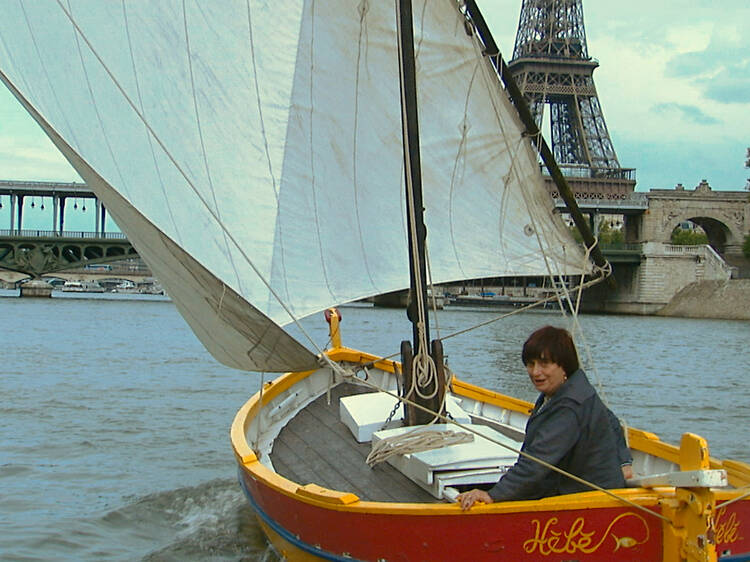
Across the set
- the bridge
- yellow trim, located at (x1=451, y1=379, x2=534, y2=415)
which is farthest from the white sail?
the bridge

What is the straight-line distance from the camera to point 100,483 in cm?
1036

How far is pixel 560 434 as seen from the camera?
445 centimetres

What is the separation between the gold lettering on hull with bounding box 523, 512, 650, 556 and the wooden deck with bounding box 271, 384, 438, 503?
1177mm

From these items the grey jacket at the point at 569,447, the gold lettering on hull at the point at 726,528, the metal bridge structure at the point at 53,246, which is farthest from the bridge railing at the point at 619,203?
the grey jacket at the point at 569,447

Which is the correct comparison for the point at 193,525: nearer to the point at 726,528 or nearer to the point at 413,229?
the point at 413,229

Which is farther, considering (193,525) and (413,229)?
(193,525)

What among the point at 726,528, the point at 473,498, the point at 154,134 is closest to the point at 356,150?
the point at 154,134

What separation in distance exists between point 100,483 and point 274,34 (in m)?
6.10

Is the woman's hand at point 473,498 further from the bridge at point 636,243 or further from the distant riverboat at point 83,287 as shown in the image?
the distant riverboat at point 83,287

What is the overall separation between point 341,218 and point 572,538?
3726 mm

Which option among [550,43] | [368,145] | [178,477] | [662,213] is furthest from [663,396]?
[550,43]

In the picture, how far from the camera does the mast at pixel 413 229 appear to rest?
6473mm

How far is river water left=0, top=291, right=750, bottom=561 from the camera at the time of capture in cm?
848

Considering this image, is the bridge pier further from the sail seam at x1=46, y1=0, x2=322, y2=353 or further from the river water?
the sail seam at x1=46, y1=0, x2=322, y2=353
